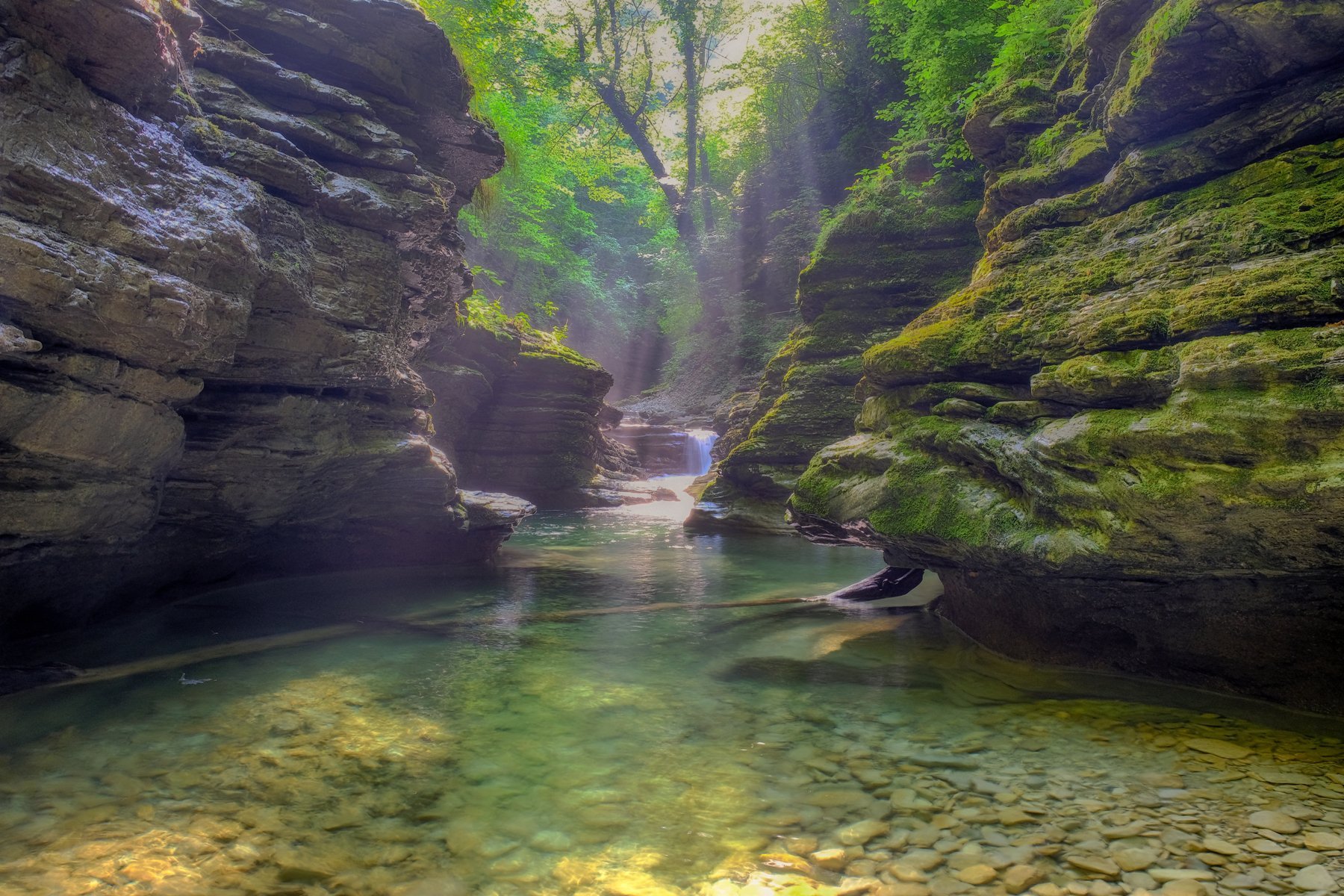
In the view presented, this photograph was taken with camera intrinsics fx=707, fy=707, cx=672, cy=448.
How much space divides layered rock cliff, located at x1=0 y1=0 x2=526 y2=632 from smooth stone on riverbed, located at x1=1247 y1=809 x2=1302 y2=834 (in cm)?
752

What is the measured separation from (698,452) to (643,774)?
2377 centimetres

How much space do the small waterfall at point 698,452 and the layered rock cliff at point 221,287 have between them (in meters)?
16.0

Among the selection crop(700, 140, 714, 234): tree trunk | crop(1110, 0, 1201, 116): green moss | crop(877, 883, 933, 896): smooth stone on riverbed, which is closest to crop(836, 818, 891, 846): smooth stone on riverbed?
crop(877, 883, 933, 896): smooth stone on riverbed

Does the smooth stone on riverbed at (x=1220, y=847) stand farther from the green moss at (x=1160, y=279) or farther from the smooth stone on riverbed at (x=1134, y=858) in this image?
the green moss at (x=1160, y=279)

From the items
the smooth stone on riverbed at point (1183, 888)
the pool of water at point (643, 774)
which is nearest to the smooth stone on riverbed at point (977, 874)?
the pool of water at point (643, 774)

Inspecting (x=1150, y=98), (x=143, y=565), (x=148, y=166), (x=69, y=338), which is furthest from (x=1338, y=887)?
(x=143, y=565)

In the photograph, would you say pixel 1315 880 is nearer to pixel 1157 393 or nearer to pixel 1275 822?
pixel 1275 822

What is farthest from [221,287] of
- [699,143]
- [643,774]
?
[699,143]

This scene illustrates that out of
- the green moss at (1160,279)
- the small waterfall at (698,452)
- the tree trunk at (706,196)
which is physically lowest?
the small waterfall at (698,452)

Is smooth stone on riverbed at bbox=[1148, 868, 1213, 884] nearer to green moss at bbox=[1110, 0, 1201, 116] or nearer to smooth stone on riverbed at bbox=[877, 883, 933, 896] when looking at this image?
smooth stone on riverbed at bbox=[877, 883, 933, 896]

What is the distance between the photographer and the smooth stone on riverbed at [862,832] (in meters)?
3.46

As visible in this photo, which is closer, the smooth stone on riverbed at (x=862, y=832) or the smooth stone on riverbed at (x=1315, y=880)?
the smooth stone on riverbed at (x=1315, y=880)

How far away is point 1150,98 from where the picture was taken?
240 inches

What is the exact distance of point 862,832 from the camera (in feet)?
11.6
